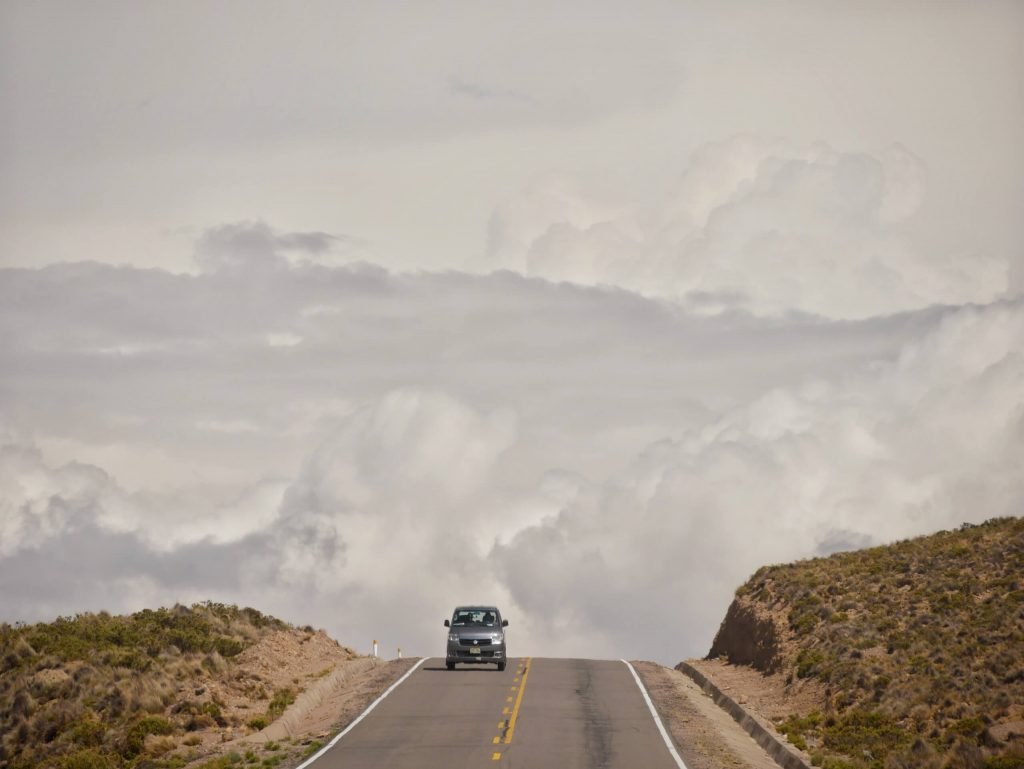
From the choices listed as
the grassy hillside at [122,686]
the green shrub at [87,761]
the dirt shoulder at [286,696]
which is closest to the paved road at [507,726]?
the dirt shoulder at [286,696]

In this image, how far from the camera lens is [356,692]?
4469cm

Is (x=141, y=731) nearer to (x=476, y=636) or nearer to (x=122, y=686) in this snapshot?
(x=122, y=686)

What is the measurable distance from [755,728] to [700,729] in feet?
6.69

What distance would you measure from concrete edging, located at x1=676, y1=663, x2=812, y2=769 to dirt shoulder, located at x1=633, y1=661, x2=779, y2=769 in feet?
0.68

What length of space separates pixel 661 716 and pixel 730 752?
229 inches

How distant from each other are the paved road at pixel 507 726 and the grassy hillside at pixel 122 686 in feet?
15.0

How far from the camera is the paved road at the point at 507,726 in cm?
3162

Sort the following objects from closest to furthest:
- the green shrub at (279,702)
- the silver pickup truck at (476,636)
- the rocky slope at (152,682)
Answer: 1. the rocky slope at (152,682)
2. the green shrub at (279,702)
3. the silver pickup truck at (476,636)

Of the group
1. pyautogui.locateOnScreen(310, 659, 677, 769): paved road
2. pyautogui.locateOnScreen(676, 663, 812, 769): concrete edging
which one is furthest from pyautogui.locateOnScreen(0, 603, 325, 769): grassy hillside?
pyautogui.locateOnScreen(676, 663, 812, 769): concrete edging

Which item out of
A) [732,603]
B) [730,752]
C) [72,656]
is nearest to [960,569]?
[732,603]

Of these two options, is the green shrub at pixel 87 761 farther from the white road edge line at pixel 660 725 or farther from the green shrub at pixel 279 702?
the white road edge line at pixel 660 725

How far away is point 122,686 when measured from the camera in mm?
44125

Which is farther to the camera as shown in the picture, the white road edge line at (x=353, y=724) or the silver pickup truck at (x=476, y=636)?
the silver pickup truck at (x=476, y=636)

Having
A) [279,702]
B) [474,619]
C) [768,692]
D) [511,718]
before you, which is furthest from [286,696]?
[768,692]
